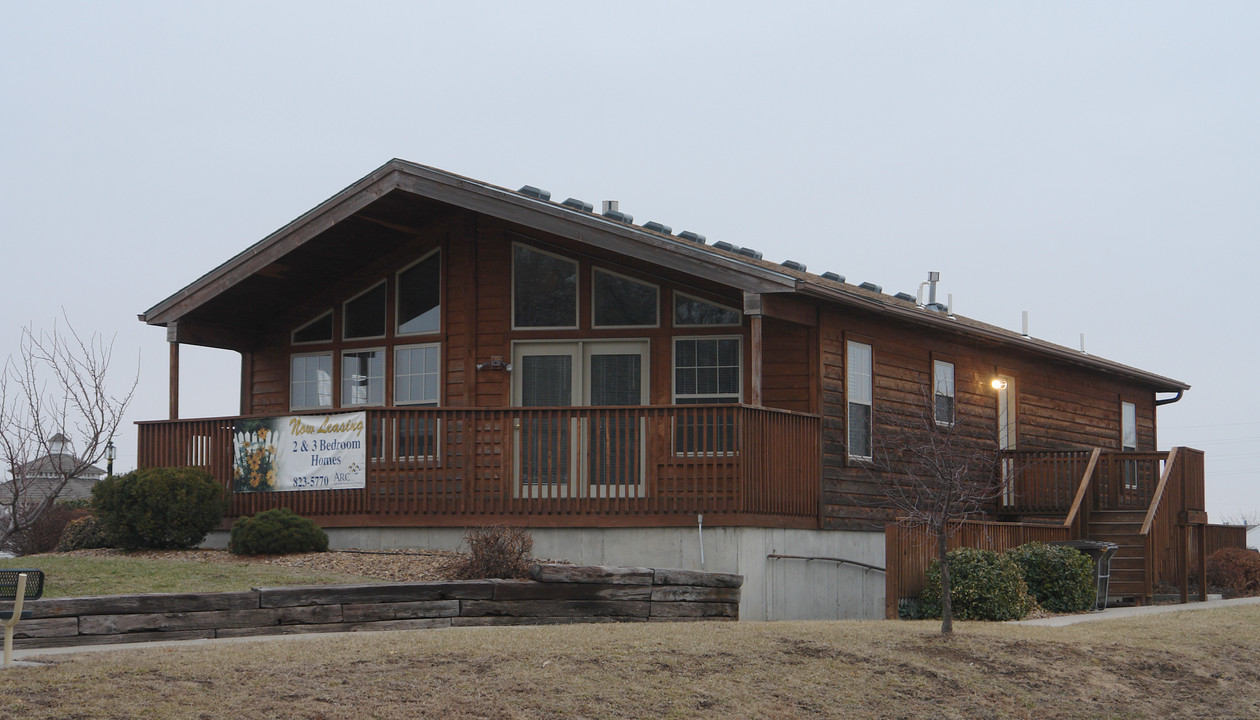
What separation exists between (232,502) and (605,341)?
5366 mm

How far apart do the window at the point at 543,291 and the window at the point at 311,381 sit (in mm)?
3316

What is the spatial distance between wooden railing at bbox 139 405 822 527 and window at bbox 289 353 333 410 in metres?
2.76

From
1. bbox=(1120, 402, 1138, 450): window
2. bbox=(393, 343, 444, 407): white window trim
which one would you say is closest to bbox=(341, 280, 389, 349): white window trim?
bbox=(393, 343, 444, 407): white window trim

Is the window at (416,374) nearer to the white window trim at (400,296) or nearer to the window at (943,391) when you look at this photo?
the white window trim at (400,296)

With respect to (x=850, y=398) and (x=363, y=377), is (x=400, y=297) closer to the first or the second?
(x=363, y=377)

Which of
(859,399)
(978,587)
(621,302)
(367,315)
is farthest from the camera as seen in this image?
(367,315)

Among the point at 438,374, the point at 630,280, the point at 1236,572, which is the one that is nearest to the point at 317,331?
the point at 438,374

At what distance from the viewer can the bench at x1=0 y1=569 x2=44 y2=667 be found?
9.36 metres

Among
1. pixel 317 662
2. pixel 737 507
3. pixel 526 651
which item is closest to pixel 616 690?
pixel 526 651

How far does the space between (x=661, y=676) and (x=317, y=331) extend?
1142cm

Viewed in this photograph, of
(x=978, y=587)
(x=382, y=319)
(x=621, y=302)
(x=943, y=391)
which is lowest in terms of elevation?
(x=978, y=587)

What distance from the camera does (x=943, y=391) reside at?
2041 cm

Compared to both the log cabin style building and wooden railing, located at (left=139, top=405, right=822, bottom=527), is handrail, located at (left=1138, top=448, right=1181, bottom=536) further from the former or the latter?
wooden railing, located at (left=139, top=405, right=822, bottom=527)

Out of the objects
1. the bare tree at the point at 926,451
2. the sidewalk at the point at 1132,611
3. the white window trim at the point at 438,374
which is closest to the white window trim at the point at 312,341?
the white window trim at the point at 438,374
